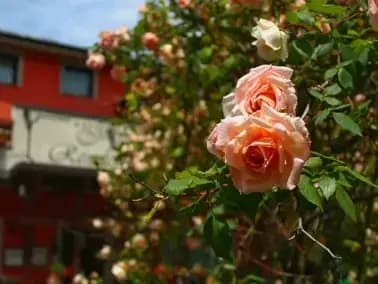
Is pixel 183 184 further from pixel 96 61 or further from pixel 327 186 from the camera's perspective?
A: pixel 96 61

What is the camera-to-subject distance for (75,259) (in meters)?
16.1

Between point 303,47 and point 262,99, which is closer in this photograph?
point 262,99

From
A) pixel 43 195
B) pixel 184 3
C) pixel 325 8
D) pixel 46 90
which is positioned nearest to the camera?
pixel 325 8

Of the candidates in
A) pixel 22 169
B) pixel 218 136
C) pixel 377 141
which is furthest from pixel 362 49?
pixel 22 169

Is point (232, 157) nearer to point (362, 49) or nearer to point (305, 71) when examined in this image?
point (362, 49)

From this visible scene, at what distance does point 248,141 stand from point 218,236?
16.9 inches

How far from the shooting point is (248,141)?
5.81 ft

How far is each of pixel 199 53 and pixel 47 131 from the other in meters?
11.8

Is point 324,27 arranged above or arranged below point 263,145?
above

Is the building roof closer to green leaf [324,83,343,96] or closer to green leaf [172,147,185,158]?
green leaf [172,147,185,158]

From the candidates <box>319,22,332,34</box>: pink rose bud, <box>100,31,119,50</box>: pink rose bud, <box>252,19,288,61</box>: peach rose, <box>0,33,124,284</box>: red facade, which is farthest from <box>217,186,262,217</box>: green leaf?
<box>0,33,124,284</box>: red facade

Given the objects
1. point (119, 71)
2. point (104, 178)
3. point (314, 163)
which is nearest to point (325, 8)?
point (314, 163)

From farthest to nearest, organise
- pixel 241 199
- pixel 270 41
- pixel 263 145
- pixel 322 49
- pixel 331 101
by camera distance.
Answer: pixel 322 49 → pixel 331 101 → pixel 270 41 → pixel 241 199 → pixel 263 145

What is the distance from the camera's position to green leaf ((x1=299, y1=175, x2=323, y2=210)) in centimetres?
193
